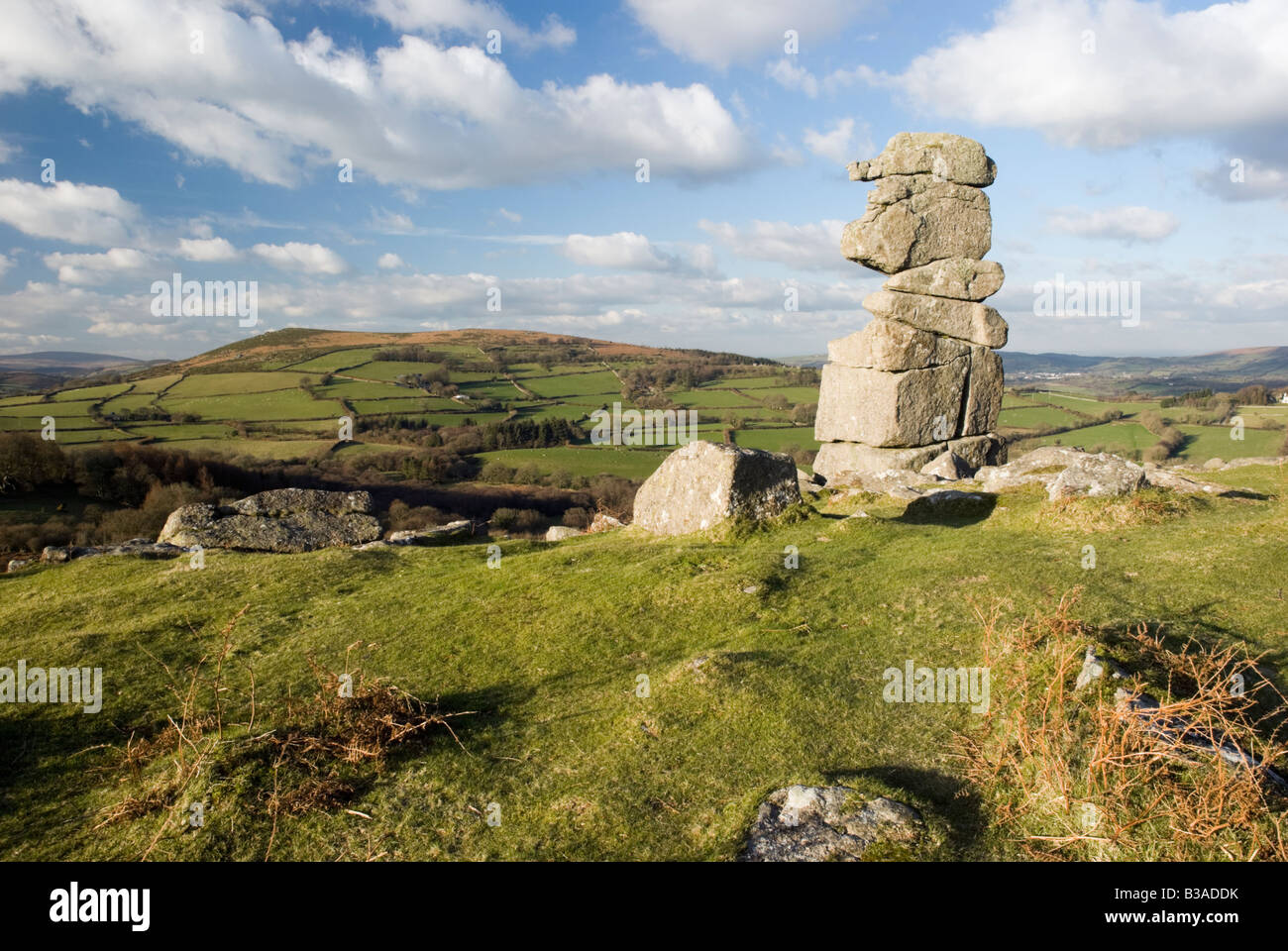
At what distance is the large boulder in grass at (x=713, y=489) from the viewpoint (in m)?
14.8

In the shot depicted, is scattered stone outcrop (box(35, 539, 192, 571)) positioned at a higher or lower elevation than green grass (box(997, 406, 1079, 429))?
lower

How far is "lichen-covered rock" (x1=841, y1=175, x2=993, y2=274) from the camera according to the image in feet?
72.0

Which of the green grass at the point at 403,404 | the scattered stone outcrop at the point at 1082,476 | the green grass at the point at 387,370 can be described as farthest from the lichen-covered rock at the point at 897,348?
the green grass at the point at 387,370

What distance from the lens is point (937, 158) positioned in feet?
71.2

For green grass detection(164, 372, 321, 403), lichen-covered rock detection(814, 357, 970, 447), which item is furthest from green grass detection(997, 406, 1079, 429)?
green grass detection(164, 372, 321, 403)

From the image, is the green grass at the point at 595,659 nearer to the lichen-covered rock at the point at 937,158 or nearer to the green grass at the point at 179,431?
the lichen-covered rock at the point at 937,158

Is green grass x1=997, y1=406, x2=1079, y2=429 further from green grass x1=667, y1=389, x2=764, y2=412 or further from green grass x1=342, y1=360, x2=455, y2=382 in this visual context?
green grass x1=342, y1=360, x2=455, y2=382

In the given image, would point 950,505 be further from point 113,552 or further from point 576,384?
point 576,384

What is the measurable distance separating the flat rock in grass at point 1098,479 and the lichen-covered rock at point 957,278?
9.44m

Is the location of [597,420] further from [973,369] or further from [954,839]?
[954,839]

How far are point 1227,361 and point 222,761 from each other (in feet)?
814

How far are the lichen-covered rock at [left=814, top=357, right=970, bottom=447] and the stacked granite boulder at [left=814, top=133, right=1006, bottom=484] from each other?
33 mm

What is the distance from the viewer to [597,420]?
67.6m
